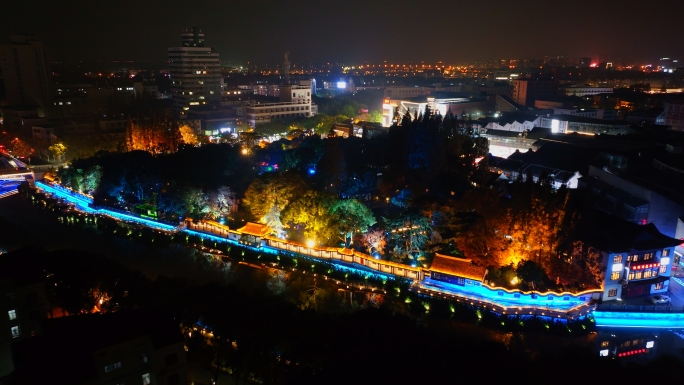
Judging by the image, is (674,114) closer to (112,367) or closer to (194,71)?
(112,367)

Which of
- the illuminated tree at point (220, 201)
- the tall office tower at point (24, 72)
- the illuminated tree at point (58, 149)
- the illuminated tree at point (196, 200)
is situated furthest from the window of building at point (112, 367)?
the tall office tower at point (24, 72)

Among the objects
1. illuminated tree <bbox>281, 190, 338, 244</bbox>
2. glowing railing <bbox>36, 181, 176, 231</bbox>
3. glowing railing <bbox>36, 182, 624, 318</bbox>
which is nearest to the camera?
glowing railing <bbox>36, 182, 624, 318</bbox>

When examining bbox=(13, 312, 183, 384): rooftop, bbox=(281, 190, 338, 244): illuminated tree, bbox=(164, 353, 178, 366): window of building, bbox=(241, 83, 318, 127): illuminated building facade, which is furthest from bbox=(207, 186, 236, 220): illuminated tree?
bbox=(241, 83, 318, 127): illuminated building facade

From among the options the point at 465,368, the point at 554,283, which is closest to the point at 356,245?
the point at 554,283

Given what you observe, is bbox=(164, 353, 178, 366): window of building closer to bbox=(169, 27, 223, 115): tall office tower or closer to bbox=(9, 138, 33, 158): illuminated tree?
bbox=(9, 138, 33, 158): illuminated tree

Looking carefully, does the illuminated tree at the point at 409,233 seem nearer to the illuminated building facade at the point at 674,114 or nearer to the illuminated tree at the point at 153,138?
the illuminated tree at the point at 153,138
